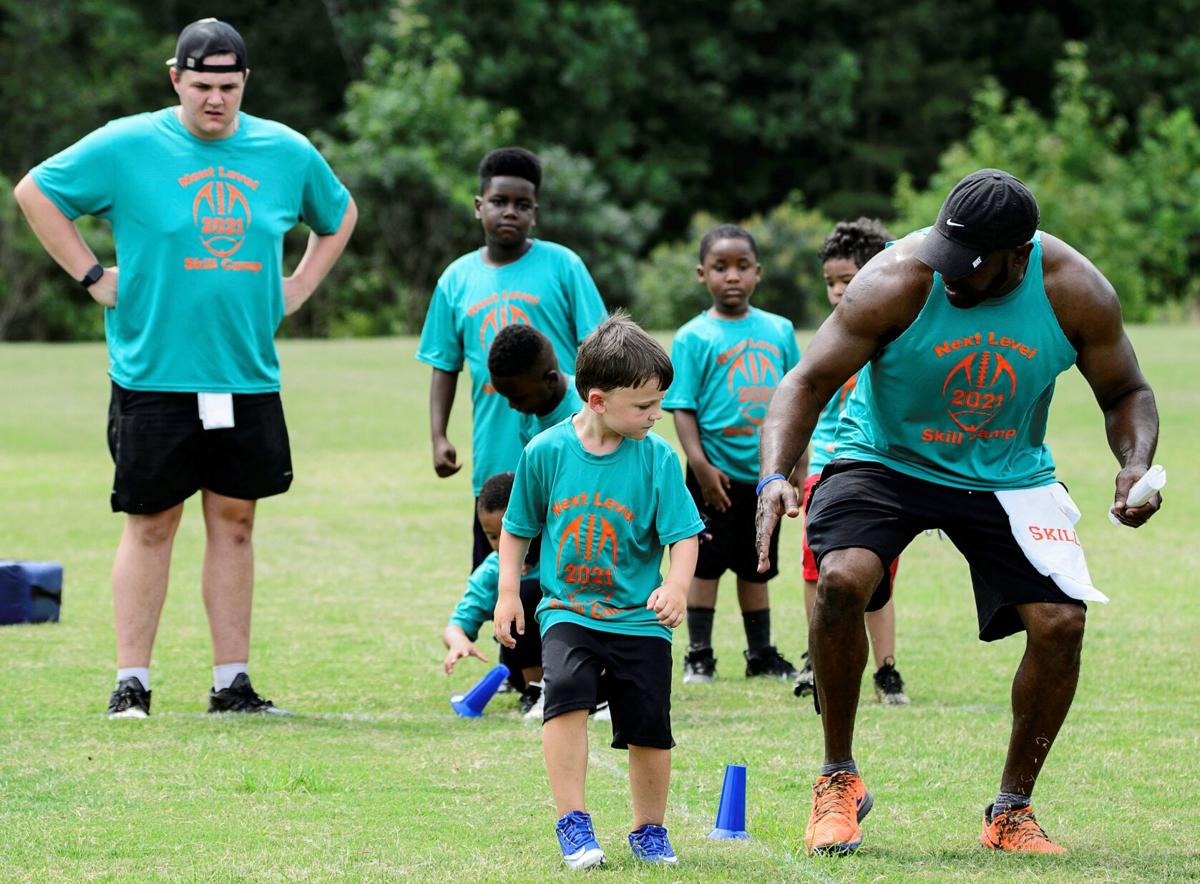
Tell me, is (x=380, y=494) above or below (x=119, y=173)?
below

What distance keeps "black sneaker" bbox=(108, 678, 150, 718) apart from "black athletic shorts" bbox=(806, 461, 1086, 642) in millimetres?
2944

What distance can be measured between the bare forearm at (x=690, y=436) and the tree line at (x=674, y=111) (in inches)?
1208

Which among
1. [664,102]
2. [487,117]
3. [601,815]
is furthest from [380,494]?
[664,102]

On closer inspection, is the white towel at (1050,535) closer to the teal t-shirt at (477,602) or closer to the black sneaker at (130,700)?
the teal t-shirt at (477,602)

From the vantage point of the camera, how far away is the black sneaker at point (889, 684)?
7.43 m

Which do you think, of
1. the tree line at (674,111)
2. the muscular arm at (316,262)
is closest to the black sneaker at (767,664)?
the muscular arm at (316,262)

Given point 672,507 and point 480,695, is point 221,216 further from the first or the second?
point 672,507

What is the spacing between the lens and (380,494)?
15859mm

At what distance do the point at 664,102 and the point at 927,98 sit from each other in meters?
7.62

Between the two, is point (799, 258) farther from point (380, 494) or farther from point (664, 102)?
point (380, 494)

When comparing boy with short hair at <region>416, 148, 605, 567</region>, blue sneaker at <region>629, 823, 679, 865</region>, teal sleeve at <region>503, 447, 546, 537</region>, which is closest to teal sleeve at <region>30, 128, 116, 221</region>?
Answer: boy with short hair at <region>416, 148, 605, 567</region>

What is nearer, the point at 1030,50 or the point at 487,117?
the point at 487,117

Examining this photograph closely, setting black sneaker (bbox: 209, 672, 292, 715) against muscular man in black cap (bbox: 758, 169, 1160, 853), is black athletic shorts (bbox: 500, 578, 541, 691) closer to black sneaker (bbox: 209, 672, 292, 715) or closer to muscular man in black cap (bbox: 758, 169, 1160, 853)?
black sneaker (bbox: 209, 672, 292, 715)

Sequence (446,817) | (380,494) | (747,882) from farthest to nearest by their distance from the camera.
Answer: (380,494) < (446,817) < (747,882)
